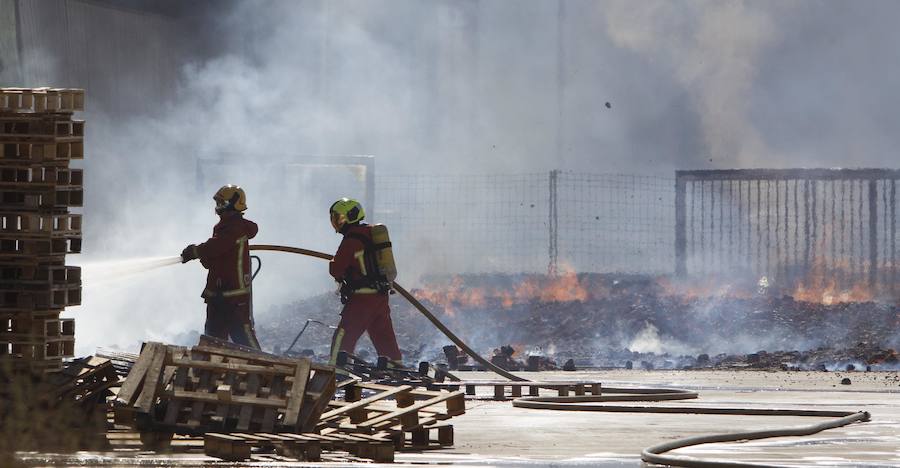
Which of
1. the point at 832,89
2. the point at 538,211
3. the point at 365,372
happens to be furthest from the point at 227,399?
the point at 832,89

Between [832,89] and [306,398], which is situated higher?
[832,89]

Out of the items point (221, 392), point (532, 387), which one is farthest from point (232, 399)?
point (532, 387)

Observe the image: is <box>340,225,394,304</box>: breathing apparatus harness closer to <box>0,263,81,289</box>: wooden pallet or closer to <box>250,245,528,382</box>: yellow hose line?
<box>250,245,528,382</box>: yellow hose line

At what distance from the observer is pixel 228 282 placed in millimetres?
18000

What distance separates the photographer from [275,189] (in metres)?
31.0

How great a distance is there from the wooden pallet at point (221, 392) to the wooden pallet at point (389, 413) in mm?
304

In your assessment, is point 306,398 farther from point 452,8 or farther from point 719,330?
point 452,8

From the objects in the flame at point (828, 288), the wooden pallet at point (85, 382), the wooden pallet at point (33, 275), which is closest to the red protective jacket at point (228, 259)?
the wooden pallet at point (33, 275)

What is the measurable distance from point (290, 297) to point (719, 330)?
8.03 m

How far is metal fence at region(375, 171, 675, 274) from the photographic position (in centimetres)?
2972

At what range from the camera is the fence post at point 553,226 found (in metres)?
28.9

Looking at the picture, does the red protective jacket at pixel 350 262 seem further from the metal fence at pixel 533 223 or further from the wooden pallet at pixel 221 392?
the metal fence at pixel 533 223

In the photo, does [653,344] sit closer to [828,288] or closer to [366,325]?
[828,288]

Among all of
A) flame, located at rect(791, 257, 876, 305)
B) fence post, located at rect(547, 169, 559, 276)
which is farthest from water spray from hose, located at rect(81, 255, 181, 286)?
flame, located at rect(791, 257, 876, 305)
